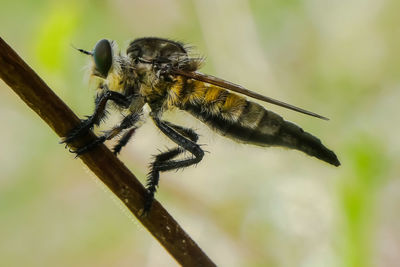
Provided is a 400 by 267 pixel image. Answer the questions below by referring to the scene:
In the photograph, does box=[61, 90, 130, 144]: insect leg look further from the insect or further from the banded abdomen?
the banded abdomen

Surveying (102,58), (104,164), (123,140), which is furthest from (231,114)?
(104,164)

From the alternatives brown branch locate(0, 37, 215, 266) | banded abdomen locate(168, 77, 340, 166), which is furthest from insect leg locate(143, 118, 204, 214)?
brown branch locate(0, 37, 215, 266)

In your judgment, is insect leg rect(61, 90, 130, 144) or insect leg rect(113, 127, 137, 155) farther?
insect leg rect(113, 127, 137, 155)

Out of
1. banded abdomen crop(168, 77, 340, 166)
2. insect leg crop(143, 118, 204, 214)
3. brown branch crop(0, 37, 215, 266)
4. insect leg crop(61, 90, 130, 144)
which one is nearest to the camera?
brown branch crop(0, 37, 215, 266)

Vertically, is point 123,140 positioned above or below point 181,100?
below

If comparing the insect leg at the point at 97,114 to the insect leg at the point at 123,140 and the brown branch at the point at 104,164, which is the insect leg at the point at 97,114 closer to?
the brown branch at the point at 104,164

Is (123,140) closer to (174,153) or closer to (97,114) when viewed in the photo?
(174,153)

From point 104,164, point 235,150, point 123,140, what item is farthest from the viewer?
point 235,150

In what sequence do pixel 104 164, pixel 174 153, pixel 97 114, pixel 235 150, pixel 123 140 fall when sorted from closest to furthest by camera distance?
pixel 104 164 → pixel 97 114 → pixel 174 153 → pixel 123 140 → pixel 235 150
